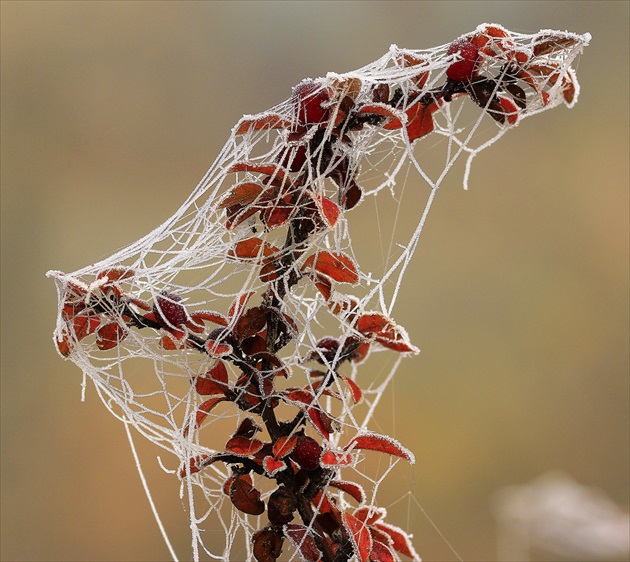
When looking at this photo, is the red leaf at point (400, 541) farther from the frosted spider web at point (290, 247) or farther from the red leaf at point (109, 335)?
the red leaf at point (109, 335)

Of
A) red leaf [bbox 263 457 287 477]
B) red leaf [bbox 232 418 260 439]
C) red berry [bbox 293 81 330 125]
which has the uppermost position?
red berry [bbox 293 81 330 125]

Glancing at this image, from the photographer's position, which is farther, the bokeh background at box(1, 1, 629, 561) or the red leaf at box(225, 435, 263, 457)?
the bokeh background at box(1, 1, 629, 561)

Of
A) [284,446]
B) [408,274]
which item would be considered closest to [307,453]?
[284,446]

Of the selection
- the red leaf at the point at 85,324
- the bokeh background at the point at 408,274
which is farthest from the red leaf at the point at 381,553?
the bokeh background at the point at 408,274

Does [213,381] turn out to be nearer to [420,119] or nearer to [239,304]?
[239,304]

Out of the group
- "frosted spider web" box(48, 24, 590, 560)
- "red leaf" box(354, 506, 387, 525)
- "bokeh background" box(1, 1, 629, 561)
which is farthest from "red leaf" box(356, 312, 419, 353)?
"bokeh background" box(1, 1, 629, 561)

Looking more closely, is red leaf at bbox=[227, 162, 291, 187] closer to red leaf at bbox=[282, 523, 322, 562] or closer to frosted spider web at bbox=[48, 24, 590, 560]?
frosted spider web at bbox=[48, 24, 590, 560]
